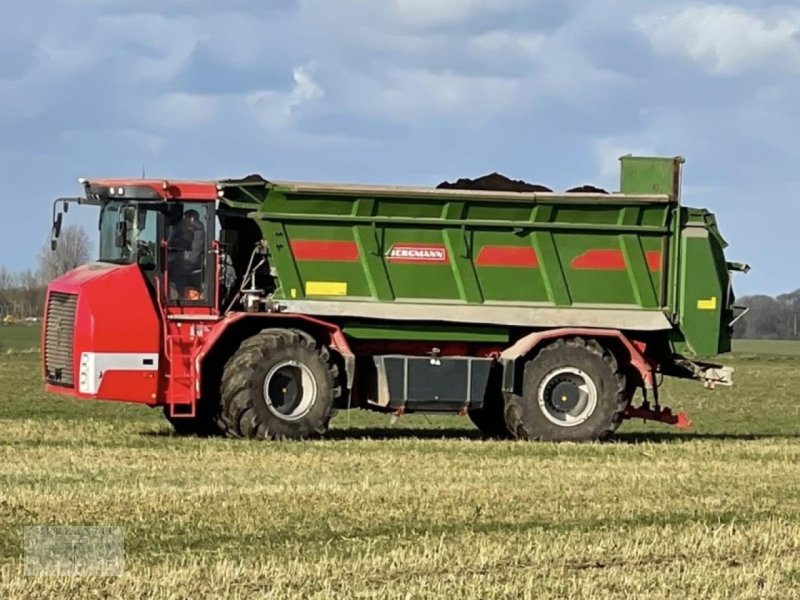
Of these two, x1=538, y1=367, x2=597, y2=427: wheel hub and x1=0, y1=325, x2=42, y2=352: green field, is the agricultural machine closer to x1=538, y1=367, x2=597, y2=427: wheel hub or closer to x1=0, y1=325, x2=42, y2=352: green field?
x1=538, y1=367, x2=597, y2=427: wheel hub

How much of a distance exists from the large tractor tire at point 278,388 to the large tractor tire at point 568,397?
7.18 feet

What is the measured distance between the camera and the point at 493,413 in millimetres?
18781

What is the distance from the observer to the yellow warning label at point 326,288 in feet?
57.1

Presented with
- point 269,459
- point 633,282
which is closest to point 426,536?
point 269,459

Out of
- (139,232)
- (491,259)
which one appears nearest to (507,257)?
(491,259)

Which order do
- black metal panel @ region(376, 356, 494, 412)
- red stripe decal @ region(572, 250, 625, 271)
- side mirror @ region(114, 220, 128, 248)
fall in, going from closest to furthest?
side mirror @ region(114, 220, 128, 248), black metal panel @ region(376, 356, 494, 412), red stripe decal @ region(572, 250, 625, 271)

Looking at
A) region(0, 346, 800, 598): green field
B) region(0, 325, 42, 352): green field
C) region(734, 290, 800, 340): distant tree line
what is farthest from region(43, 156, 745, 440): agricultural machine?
region(734, 290, 800, 340): distant tree line

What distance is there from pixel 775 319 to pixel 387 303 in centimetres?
11483

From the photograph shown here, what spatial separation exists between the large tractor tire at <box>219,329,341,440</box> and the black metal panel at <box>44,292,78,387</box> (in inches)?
65.6

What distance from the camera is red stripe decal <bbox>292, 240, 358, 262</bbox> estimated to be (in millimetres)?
17406

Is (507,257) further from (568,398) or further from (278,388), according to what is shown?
(278,388)

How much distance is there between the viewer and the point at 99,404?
26.6 meters

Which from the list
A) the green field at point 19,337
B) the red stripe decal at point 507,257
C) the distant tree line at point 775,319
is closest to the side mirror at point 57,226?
the red stripe decal at point 507,257

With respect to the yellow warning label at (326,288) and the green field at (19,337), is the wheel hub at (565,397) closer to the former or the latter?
the yellow warning label at (326,288)
